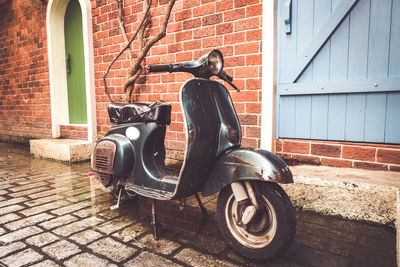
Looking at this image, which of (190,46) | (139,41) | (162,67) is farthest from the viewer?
(139,41)

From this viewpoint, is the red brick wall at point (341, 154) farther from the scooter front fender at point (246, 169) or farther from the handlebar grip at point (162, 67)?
the handlebar grip at point (162, 67)

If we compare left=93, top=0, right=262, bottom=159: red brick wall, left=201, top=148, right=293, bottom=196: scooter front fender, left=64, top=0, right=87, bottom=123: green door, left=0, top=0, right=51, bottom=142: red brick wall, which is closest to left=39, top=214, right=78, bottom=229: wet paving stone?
→ left=201, top=148, right=293, bottom=196: scooter front fender

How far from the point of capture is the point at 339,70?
2.70 m

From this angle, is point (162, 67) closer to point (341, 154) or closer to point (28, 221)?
point (28, 221)

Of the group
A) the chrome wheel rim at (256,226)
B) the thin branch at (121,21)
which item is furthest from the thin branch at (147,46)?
the chrome wheel rim at (256,226)

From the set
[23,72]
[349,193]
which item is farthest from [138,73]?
[23,72]

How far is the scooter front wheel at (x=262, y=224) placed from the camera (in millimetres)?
1605

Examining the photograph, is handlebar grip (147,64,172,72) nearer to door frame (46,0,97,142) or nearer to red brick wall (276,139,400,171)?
red brick wall (276,139,400,171)

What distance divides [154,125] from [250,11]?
179cm

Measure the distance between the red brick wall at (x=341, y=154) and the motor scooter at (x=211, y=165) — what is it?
1215 millimetres

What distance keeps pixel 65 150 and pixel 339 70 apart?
422 centimetres

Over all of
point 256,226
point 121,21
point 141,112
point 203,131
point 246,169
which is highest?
point 121,21

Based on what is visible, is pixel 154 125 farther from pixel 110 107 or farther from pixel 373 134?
pixel 373 134

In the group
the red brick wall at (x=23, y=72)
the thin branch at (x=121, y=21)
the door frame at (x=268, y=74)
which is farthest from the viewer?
the red brick wall at (x=23, y=72)
